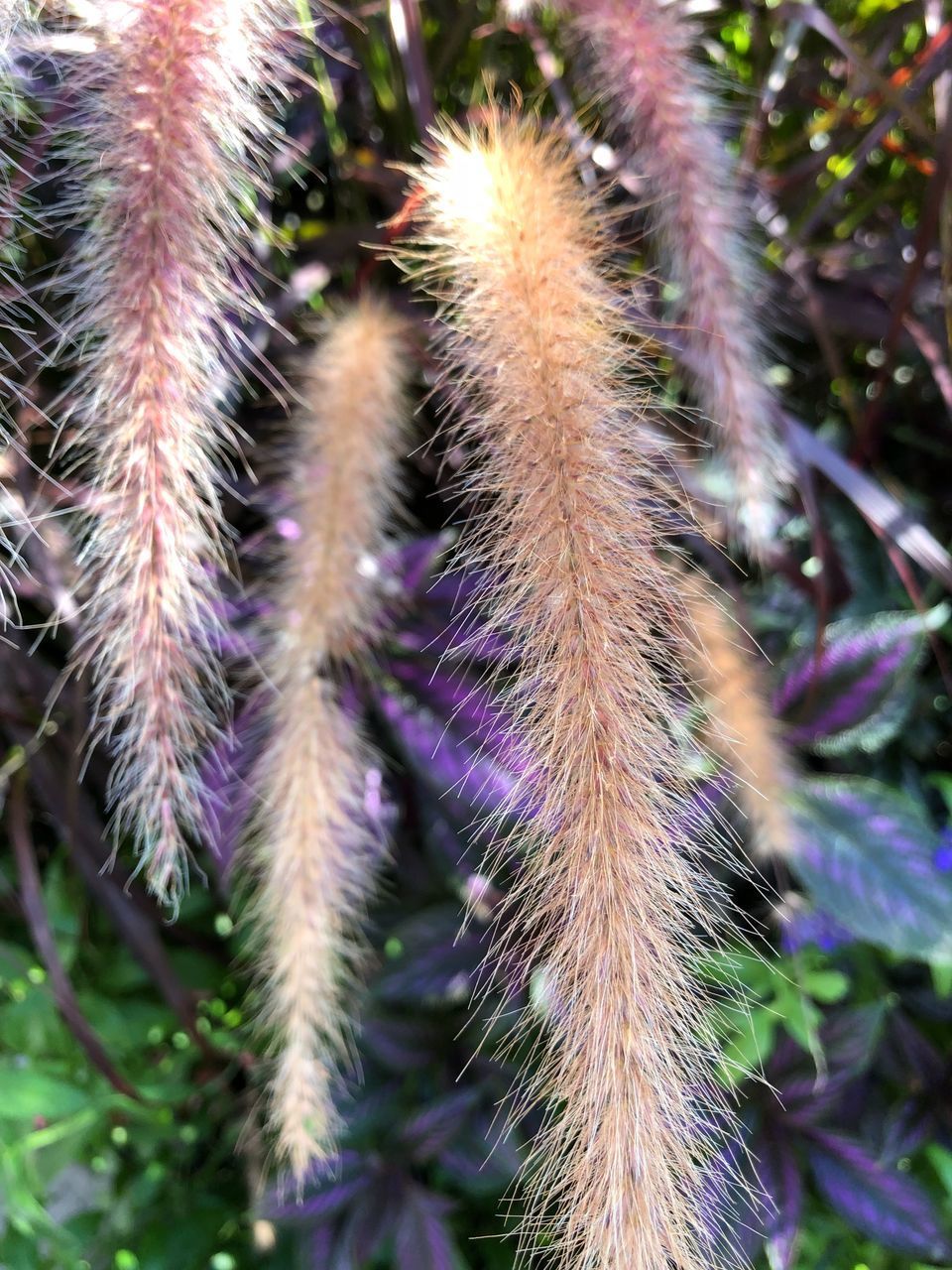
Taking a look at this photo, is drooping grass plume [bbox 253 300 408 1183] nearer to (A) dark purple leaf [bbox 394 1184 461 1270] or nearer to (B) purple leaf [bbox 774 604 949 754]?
(A) dark purple leaf [bbox 394 1184 461 1270]

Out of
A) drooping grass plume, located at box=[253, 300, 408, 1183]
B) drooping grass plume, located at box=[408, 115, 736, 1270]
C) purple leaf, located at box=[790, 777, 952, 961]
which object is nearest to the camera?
drooping grass plume, located at box=[408, 115, 736, 1270]

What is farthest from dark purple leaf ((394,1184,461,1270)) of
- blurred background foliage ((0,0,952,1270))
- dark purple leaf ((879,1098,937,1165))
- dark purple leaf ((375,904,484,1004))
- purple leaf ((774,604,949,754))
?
purple leaf ((774,604,949,754))

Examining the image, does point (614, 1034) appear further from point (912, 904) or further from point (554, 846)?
point (912, 904)

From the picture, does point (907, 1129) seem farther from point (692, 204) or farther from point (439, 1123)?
point (692, 204)

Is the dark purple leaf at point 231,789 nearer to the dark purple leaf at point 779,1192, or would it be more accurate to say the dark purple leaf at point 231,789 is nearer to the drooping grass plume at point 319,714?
the drooping grass plume at point 319,714

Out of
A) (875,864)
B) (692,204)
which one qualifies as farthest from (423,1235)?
(692,204)

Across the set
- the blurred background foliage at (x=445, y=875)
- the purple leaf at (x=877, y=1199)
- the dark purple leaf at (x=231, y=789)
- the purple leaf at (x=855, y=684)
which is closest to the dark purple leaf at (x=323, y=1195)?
the blurred background foliage at (x=445, y=875)
